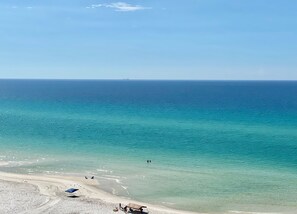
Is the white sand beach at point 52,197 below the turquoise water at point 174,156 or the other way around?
below

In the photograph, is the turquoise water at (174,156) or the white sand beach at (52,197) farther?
the turquoise water at (174,156)

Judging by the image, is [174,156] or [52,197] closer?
[52,197]

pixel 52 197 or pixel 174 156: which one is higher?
pixel 174 156

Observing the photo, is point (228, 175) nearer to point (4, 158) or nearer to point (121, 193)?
point (121, 193)

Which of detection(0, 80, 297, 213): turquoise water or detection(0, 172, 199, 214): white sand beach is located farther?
detection(0, 80, 297, 213): turquoise water

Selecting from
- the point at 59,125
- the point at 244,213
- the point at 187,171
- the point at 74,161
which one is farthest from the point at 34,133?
the point at 244,213

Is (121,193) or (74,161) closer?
(121,193)

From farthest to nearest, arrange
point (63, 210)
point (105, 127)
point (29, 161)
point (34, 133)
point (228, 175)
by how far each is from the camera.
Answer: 1. point (105, 127)
2. point (34, 133)
3. point (29, 161)
4. point (228, 175)
5. point (63, 210)

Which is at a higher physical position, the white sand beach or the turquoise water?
the turquoise water
